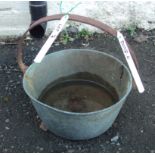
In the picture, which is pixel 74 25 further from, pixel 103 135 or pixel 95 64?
pixel 103 135

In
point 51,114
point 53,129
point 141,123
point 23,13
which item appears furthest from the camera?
point 23,13

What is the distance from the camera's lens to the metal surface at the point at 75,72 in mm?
1688

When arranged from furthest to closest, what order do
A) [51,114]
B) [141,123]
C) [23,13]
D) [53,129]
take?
[23,13]
[141,123]
[53,129]
[51,114]

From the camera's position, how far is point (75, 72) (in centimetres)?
216

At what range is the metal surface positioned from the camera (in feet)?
5.54

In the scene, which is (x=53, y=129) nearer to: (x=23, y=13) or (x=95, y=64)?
(x=95, y=64)

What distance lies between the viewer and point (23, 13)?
2.64 meters

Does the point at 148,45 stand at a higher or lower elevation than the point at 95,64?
lower

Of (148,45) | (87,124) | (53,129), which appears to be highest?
(87,124)

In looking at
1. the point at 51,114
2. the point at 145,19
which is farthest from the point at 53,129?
the point at 145,19

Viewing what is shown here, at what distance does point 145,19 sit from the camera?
2775 mm

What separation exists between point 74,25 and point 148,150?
121 cm

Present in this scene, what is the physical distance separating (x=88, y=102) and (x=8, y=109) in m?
0.46

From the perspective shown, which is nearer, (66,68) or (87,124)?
(87,124)
